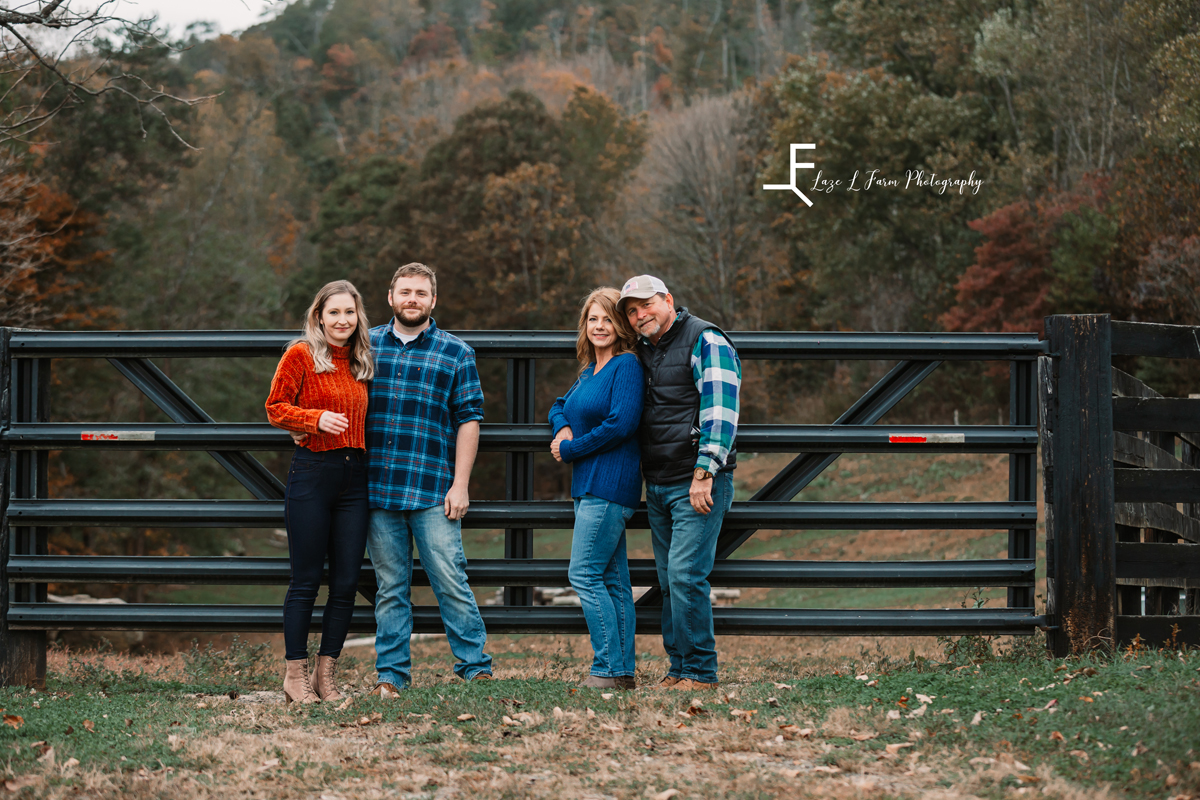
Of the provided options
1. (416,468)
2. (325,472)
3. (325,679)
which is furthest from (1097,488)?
(325,679)

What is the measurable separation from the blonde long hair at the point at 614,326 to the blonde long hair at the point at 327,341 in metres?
1.05

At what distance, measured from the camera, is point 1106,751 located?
386 cm

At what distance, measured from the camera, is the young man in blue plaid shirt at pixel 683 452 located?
5133 mm

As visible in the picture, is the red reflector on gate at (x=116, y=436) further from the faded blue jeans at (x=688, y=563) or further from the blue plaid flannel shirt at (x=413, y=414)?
the faded blue jeans at (x=688, y=563)

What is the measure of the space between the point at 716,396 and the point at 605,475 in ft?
2.23

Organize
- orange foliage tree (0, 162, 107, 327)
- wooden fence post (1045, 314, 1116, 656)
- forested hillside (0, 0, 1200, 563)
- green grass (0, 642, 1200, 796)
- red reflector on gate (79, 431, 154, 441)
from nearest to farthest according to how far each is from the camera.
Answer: green grass (0, 642, 1200, 796) → wooden fence post (1045, 314, 1116, 656) → red reflector on gate (79, 431, 154, 441) → orange foliage tree (0, 162, 107, 327) → forested hillside (0, 0, 1200, 563)

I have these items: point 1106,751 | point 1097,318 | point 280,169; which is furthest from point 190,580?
point 280,169

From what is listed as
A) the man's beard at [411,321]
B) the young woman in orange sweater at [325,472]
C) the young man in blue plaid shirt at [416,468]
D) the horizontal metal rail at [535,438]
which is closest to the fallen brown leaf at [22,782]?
the young woman in orange sweater at [325,472]

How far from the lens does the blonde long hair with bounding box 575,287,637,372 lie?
209 inches

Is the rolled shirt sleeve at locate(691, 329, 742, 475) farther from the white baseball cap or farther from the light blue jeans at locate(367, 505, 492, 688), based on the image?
the light blue jeans at locate(367, 505, 492, 688)

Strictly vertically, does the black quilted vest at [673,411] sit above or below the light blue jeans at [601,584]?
above

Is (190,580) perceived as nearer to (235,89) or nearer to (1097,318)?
(1097,318)

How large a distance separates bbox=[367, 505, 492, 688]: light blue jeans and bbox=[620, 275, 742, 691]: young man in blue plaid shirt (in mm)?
1004

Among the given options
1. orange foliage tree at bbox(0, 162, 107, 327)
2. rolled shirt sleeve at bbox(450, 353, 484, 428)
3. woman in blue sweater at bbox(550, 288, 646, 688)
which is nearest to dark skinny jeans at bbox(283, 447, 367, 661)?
rolled shirt sleeve at bbox(450, 353, 484, 428)
